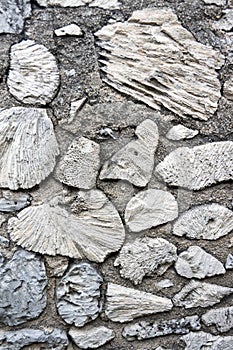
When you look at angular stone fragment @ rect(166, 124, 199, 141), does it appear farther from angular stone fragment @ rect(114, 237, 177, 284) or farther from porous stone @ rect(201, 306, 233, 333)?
porous stone @ rect(201, 306, 233, 333)

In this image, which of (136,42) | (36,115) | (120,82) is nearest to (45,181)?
(36,115)

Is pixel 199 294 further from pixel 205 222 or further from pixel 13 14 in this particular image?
pixel 13 14

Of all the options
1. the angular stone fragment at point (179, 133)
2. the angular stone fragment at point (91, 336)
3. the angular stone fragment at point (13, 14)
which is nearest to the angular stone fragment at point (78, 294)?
the angular stone fragment at point (91, 336)

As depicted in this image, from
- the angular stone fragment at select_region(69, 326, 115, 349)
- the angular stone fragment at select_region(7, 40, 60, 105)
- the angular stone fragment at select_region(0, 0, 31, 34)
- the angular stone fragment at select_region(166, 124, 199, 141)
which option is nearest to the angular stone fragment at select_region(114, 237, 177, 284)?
the angular stone fragment at select_region(69, 326, 115, 349)

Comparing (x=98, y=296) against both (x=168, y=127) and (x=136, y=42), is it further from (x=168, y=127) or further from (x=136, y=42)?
(x=136, y=42)

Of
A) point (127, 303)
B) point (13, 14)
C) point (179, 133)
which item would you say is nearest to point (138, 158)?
point (179, 133)
